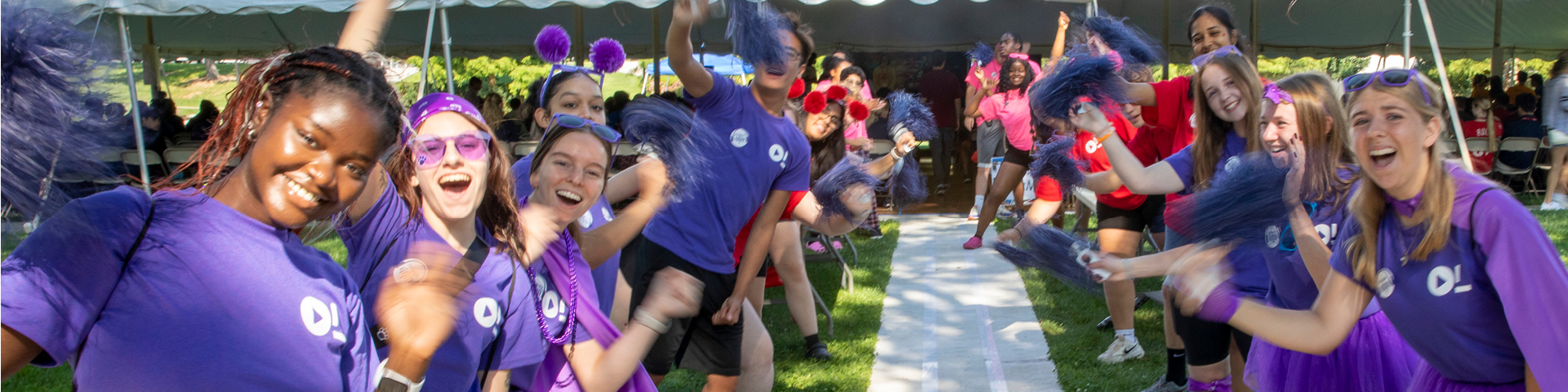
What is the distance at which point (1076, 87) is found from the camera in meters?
2.94

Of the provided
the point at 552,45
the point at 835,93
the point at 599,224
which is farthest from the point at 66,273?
the point at 835,93

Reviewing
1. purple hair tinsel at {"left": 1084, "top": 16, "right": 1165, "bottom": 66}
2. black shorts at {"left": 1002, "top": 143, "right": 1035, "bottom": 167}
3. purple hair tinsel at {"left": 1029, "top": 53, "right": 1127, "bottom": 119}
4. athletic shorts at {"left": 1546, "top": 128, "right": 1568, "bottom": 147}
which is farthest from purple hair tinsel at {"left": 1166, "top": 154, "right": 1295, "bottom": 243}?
athletic shorts at {"left": 1546, "top": 128, "right": 1568, "bottom": 147}

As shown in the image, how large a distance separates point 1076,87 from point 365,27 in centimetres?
206

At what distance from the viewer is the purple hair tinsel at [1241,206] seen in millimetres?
2027

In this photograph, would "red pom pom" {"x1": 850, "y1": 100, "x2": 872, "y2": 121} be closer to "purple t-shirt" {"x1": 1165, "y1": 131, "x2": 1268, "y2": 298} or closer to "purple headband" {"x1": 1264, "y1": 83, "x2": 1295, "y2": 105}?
"purple t-shirt" {"x1": 1165, "y1": 131, "x2": 1268, "y2": 298}

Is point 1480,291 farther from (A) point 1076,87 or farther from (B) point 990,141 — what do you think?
(B) point 990,141

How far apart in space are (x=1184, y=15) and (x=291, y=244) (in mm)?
12914

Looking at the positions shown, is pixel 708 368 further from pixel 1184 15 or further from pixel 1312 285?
pixel 1184 15

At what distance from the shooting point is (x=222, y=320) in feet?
3.97

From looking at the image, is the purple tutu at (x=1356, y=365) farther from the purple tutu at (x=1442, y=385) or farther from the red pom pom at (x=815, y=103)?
the red pom pom at (x=815, y=103)

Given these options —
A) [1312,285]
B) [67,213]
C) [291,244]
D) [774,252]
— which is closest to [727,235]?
[774,252]

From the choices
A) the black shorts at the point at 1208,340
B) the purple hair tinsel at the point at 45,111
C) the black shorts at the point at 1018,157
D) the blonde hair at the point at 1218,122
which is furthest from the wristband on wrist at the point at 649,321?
the black shorts at the point at 1018,157

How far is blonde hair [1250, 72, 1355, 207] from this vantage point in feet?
8.40

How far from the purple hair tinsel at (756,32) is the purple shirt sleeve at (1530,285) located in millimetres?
2136
